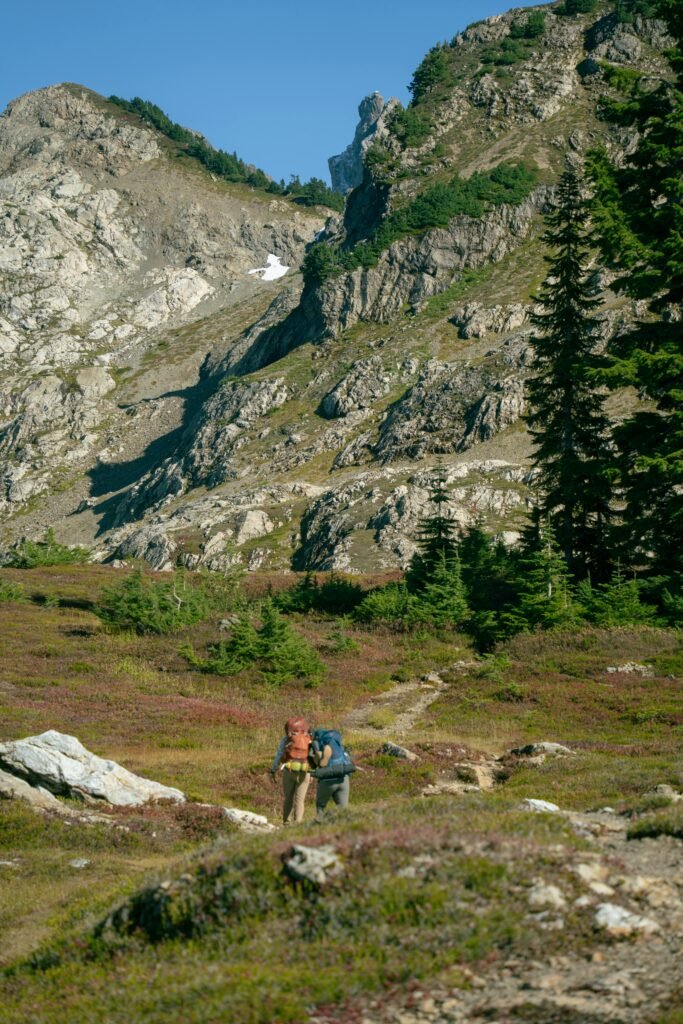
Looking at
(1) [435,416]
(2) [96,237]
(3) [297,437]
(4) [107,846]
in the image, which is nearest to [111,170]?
(2) [96,237]

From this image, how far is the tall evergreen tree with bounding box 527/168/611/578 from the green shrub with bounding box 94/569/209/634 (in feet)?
51.8

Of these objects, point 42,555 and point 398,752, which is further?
point 42,555

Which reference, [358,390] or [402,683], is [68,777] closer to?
[402,683]

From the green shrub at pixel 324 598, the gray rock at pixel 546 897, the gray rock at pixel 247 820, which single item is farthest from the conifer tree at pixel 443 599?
the gray rock at pixel 546 897

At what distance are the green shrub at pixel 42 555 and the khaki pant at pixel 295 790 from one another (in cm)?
4647

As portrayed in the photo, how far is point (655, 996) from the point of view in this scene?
6703 mm

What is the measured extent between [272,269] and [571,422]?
164681mm

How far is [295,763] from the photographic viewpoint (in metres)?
13.7

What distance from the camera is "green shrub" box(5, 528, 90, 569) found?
56938 mm

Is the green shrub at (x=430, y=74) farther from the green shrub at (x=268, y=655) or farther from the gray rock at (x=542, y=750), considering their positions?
the gray rock at (x=542, y=750)

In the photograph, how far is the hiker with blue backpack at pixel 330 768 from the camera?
13.4 metres

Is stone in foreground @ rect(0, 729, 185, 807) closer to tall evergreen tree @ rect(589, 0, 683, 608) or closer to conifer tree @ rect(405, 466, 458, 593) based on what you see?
tall evergreen tree @ rect(589, 0, 683, 608)

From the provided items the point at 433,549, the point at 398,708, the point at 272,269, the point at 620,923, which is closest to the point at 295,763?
the point at 620,923

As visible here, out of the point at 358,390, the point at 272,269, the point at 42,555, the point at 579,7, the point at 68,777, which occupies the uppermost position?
the point at 579,7
